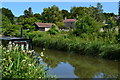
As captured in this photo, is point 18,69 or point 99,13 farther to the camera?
point 99,13

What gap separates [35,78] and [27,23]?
106 ft

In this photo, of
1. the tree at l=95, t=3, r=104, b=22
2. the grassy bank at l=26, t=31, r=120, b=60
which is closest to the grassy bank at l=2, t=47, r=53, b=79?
the grassy bank at l=26, t=31, r=120, b=60

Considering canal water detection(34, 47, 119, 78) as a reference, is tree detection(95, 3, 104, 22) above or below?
above

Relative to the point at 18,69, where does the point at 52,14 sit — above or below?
above

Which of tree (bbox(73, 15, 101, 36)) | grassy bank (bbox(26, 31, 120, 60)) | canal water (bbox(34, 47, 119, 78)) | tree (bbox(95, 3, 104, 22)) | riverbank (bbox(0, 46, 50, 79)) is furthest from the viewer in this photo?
tree (bbox(95, 3, 104, 22))

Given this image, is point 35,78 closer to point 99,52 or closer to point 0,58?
point 0,58

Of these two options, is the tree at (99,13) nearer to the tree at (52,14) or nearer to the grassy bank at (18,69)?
the tree at (52,14)

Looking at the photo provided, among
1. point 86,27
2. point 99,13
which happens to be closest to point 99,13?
point 99,13

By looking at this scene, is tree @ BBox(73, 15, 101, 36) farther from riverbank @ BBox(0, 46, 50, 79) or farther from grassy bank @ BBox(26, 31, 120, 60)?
riverbank @ BBox(0, 46, 50, 79)

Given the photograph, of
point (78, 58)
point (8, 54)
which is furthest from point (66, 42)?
point (8, 54)

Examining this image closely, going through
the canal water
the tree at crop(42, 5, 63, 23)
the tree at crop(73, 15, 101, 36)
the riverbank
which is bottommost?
the canal water

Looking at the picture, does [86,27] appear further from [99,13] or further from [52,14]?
[99,13]

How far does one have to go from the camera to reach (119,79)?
26.6 feet

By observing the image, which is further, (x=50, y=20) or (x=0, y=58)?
(x=50, y=20)
